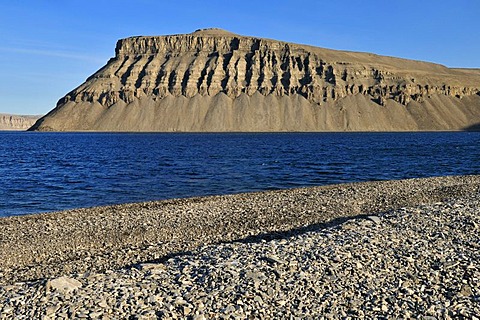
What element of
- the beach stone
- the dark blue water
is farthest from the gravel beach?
the dark blue water

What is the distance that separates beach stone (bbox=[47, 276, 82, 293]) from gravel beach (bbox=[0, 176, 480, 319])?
2 centimetres

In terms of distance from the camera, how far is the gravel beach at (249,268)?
33.4ft

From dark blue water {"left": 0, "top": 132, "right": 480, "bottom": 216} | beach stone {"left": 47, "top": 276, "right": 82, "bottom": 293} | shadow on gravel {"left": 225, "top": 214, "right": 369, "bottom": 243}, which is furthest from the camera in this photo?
dark blue water {"left": 0, "top": 132, "right": 480, "bottom": 216}

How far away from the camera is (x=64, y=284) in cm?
1115

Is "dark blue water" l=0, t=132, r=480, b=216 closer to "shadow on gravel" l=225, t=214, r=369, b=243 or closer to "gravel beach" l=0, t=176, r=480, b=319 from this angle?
"gravel beach" l=0, t=176, r=480, b=319

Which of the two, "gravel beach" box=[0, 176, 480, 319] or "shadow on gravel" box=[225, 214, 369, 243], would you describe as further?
"shadow on gravel" box=[225, 214, 369, 243]

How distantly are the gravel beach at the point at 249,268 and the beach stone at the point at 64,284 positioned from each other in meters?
0.02

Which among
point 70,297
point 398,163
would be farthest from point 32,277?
point 398,163

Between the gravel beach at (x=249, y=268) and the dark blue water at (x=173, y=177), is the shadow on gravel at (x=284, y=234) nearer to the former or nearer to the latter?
the gravel beach at (x=249, y=268)

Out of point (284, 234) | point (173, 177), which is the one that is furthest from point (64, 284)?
point (173, 177)

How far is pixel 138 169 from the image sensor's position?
56188 millimetres

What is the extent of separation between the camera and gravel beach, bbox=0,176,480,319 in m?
10.2

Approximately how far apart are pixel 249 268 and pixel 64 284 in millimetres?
4707

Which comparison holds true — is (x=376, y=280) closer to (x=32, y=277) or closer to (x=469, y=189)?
(x=32, y=277)
